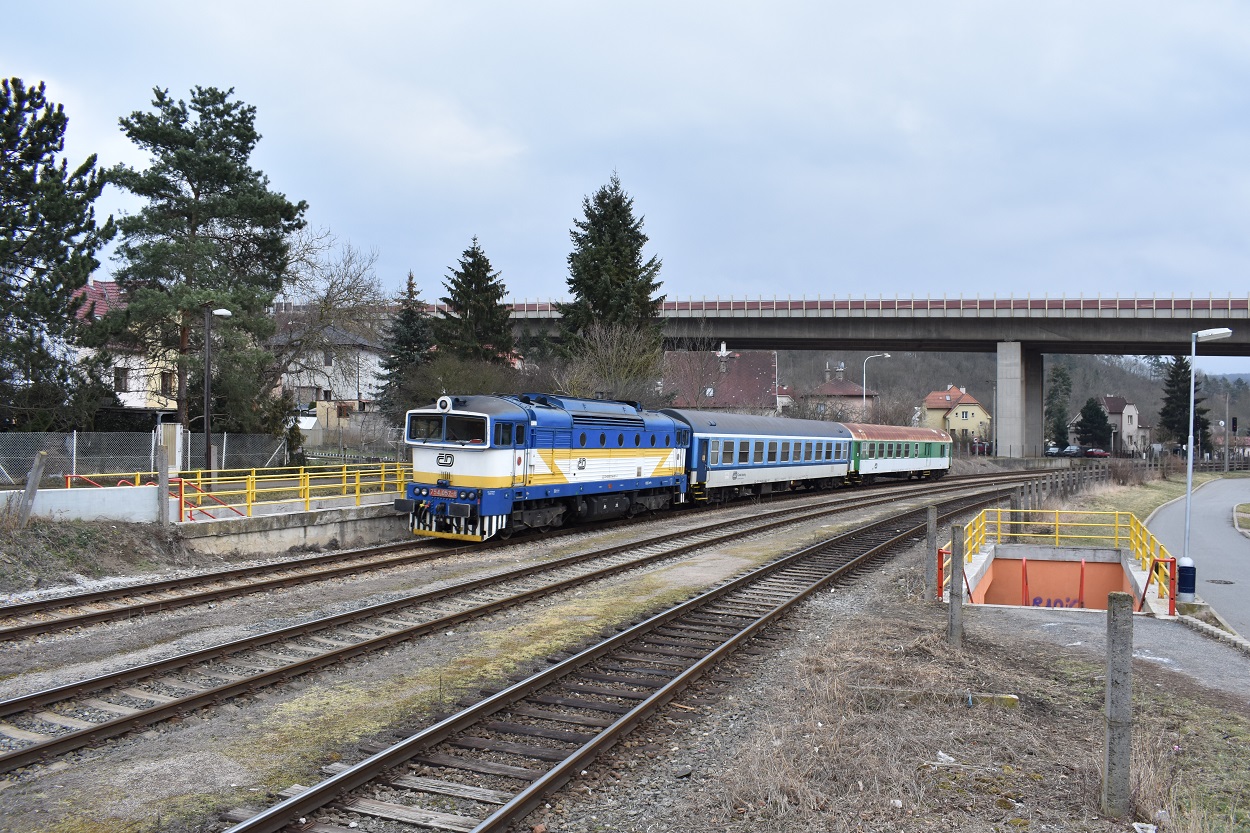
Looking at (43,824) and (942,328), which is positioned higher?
(942,328)

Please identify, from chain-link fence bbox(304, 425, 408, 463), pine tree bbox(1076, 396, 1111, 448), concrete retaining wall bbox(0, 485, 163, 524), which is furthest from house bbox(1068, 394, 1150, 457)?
concrete retaining wall bbox(0, 485, 163, 524)

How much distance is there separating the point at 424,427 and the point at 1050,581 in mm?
15810

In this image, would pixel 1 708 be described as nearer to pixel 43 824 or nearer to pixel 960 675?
pixel 43 824

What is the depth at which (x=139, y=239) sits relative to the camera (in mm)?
29531

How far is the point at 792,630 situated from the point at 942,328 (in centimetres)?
5254

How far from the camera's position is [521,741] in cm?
751

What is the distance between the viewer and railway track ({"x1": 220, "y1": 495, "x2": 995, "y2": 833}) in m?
5.96

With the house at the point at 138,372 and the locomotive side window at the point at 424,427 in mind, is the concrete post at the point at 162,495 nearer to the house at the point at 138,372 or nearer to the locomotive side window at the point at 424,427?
the locomotive side window at the point at 424,427

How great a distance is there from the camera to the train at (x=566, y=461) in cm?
1853

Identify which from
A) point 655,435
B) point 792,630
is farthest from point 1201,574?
point 792,630

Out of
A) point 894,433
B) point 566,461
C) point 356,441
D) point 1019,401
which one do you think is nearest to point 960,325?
point 1019,401

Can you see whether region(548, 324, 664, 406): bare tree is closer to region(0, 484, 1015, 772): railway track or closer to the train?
the train

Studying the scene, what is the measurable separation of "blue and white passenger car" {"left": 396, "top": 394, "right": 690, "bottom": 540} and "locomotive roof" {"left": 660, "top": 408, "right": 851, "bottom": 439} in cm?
547

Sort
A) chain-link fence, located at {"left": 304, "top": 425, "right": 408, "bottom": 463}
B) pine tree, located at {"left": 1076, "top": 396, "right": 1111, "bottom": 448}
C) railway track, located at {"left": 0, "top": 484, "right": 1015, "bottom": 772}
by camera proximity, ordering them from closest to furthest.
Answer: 1. railway track, located at {"left": 0, "top": 484, "right": 1015, "bottom": 772}
2. chain-link fence, located at {"left": 304, "top": 425, "right": 408, "bottom": 463}
3. pine tree, located at {"left": 1076, "top": 396, "right": 1111, "bottom": 448}
